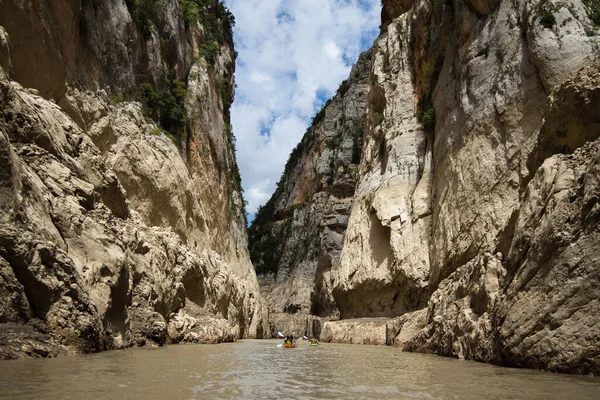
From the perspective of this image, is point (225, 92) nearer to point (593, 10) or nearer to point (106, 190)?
point (106, 190)

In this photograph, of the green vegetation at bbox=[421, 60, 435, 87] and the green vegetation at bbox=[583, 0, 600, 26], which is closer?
the green vegetation at bbox=[583, 0, 600, 26]

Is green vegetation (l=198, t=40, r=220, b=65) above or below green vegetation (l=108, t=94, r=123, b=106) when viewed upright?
above

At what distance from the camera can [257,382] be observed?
745 centimetres

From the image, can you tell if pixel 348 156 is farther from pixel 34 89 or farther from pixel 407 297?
pixel 34 89

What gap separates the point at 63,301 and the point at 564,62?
15.7 metres

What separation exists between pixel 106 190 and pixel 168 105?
37.5 ft

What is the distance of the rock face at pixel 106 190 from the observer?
9.07m

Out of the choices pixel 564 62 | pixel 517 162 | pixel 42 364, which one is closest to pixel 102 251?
pixel 42 364

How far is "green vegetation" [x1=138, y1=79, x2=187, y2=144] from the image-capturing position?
23641 millimetres

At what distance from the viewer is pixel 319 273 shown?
43094mm

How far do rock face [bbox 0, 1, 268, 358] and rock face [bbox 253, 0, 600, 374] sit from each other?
8181 mm

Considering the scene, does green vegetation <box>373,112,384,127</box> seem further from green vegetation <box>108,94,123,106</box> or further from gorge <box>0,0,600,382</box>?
green vegetation <box>108,94,123,106</box>

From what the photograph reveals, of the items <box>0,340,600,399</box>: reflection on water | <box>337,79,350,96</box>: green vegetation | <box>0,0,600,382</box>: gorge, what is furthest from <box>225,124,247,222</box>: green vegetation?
<box>0,340,600,399</box>: reflection on water

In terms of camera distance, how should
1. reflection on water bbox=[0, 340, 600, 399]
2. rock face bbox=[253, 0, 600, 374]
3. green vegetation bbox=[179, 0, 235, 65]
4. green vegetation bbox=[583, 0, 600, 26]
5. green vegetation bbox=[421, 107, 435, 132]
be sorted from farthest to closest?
green vegetation bbox=[179, 0, 235, 65], green vegetation bbox=[421, 107, 435, 132], green vegetation bbox=[583, 0, 600, 26], rock face bbox=[253, 0, 600, 374], reflection on water bbox=[0, 340, 600, 399]
